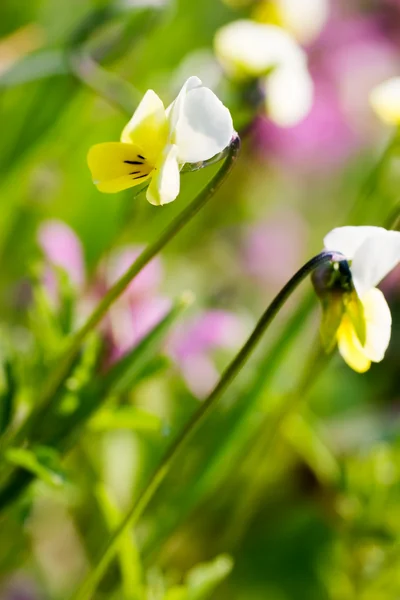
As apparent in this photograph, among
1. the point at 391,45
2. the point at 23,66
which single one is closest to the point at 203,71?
the point at 23,66

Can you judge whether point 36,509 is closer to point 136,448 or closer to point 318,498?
point 136,448

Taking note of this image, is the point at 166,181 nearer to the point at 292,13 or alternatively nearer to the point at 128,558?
the point at 128,558

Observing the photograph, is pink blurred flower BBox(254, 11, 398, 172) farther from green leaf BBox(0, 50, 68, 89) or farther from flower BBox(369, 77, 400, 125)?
flower BBox(369, 77, 400, 125)

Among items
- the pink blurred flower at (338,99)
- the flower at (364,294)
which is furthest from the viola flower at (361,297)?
the pink blurred flower at (338,99)

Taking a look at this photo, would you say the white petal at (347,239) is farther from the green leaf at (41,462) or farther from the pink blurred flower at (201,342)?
the pink blurred flower at (201,342)

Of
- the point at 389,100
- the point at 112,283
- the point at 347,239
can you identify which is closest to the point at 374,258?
the point at 347,239
